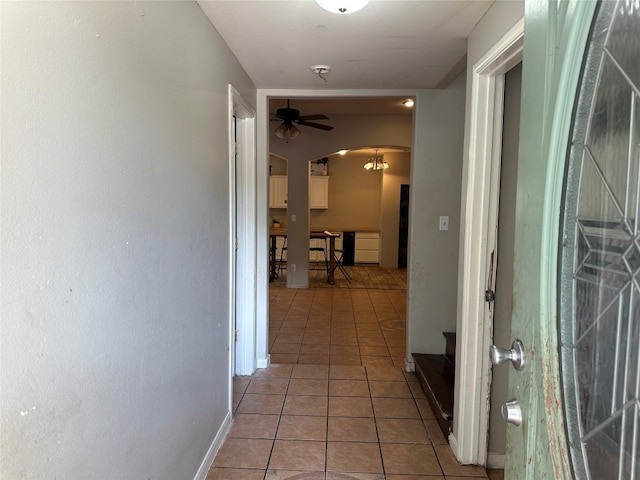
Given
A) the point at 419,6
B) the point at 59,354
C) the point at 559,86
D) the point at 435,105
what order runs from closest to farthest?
the point at 559,86 → the point at 59,354 → the point at 419,6 → the point at 435,105

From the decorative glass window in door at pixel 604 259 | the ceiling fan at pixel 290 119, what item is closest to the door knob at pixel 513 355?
the decorative glass window in door at pixel 604 259

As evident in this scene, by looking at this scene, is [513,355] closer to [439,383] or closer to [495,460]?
[495,460]

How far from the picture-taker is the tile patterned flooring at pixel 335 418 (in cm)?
209

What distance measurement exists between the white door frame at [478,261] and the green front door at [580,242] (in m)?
1.11

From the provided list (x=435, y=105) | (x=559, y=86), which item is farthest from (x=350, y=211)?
(x=559, y=86)

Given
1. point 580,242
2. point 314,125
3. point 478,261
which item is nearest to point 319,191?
point 314,125

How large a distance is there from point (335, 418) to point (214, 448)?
771 millimetres

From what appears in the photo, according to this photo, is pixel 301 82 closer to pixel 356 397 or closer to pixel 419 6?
pixel 419 6

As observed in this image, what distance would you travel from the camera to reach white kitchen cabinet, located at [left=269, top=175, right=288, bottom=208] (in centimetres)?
842

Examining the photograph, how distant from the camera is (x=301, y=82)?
9.80 ft

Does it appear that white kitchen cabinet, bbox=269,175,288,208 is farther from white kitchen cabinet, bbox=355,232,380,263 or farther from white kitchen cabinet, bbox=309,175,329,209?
white kitchen cabinet, bbox=355,232,380,263

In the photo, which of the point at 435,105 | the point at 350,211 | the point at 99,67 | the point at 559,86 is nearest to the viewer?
the point at 559,86

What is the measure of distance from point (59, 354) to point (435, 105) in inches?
119

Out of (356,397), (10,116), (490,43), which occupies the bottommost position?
(356,397)
